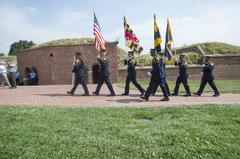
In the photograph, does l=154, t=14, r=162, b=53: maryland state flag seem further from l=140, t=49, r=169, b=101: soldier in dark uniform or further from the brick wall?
the brick wall

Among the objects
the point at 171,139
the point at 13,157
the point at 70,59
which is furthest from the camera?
the point at 70,59

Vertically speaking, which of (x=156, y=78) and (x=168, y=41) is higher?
(x=168, y=41)

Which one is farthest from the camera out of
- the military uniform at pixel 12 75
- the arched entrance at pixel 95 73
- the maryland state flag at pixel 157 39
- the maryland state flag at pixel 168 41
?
the arched entrance at pixel 95 73

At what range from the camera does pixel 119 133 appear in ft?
22.7

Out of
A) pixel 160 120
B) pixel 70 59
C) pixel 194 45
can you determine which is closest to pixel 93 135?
pixel 160 120

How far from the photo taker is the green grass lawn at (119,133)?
6000 mm

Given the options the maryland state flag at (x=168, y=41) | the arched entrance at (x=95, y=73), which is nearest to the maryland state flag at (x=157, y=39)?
the maryland state flag at (x=168, y=41)

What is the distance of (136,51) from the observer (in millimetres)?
15508

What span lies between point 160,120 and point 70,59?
19271 millimetres

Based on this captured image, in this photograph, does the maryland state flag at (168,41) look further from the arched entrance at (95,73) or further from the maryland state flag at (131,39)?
the arched entrance at (95,73)

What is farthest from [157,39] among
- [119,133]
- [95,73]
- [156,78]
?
[95,73]

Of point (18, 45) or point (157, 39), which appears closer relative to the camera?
point (157, 39)

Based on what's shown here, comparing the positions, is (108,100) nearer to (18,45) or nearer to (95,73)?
(95,73)

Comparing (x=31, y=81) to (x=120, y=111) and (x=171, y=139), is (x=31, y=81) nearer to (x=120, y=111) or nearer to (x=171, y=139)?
(x=120, y=111)
